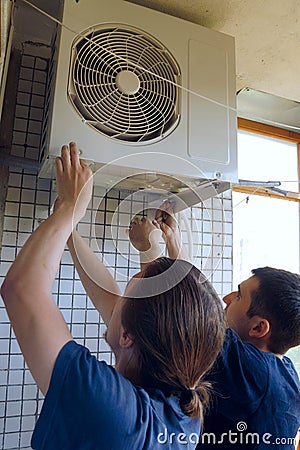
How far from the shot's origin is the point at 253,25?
42.3 inches

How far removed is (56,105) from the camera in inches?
30.0

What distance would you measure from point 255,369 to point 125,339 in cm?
37

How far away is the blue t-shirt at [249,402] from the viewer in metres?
0.85

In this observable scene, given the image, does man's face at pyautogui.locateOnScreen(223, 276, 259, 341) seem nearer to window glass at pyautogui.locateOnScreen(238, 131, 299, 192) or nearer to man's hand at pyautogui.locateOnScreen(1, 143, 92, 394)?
man's hand at pyautogui.locateOnScreen(1, 143, 92, 394)

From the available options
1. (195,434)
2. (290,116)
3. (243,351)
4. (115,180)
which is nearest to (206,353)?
(195,434)

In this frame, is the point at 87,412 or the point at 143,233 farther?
the point at 143,233

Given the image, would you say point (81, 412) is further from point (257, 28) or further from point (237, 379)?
point (257, 28)

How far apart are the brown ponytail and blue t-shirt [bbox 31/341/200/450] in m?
0.09

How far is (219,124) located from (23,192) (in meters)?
0.52

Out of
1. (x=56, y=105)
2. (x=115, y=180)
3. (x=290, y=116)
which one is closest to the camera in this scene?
(x=56, y=105)

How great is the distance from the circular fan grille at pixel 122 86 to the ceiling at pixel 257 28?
9.6 inches

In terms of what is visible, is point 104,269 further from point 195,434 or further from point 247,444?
point 247,444

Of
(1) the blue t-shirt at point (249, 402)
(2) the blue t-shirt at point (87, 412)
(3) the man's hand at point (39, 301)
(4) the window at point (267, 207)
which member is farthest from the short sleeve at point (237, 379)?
(4) the window at point (267, 207)

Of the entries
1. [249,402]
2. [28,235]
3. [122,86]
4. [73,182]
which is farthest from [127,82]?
[249,402]
